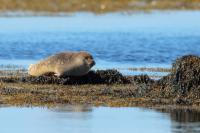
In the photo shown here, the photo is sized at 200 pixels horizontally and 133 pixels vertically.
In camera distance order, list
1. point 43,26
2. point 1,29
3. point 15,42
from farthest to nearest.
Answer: point 43,26, point 1,29, point 15,42

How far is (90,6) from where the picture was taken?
53000 mm

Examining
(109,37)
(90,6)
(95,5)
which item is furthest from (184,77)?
(95,5)

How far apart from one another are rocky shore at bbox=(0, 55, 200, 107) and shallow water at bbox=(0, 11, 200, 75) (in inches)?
113

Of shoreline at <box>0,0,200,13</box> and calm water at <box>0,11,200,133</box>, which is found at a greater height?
shoreline at <box>0,0,200,13</box>

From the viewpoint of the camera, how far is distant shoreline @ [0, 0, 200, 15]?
1949 inches

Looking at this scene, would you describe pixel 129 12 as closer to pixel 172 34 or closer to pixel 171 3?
pixel 171 3

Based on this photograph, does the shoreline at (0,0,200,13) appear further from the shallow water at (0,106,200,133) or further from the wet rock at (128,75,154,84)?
the shallow water at (0,106,200,133)

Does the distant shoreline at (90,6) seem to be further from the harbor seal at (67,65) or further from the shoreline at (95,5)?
the harbor seal at (67,65)

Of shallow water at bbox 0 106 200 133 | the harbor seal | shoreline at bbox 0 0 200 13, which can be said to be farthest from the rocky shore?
shoreline at bbox 0 0 200 13

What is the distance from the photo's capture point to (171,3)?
54.2 meters

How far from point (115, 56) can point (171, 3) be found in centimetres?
3125

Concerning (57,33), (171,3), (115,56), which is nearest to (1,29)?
(57,33)

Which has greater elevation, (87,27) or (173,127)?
(87,27)

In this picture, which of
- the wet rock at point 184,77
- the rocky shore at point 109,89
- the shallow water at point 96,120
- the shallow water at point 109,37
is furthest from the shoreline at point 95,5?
the shallow water at point 96,120
